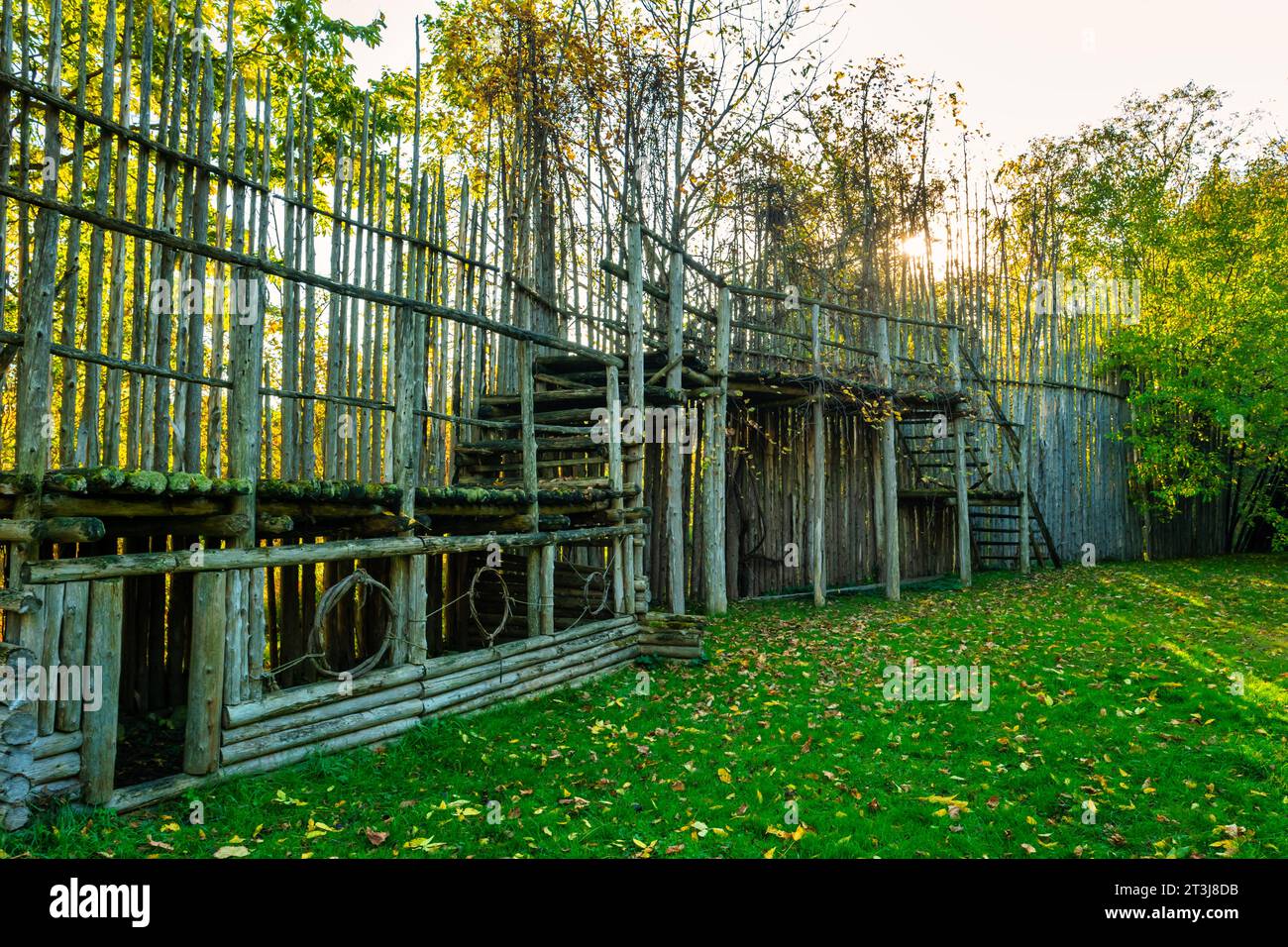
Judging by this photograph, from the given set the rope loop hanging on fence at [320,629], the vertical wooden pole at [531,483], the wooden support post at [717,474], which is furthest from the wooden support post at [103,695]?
the wooden support post at [717,474]

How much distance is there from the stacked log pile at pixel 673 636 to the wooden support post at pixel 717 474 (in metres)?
1.98

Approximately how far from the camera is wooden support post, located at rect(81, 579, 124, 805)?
408cm

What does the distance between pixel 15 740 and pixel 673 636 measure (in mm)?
5929

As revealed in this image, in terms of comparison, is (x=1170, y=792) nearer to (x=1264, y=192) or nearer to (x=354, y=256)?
(x=354, y=256)

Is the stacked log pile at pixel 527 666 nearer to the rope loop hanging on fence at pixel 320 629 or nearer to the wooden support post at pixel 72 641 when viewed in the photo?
the rope loop hanging on fence at pixel 320 629

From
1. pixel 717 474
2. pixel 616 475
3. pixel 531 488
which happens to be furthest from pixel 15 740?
pixel 717 474

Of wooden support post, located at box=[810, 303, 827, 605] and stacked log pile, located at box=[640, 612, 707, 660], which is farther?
wooden support post, located at box=[810, 303, 827, 605]

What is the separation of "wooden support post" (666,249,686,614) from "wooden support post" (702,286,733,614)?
20.5 inches

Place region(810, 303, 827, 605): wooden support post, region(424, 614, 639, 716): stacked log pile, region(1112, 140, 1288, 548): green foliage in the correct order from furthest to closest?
region(1112, 140, 1288, 548): green foliage → region(810, 303, 827, 605): wooden support post → region(424, 614, 639, 716): stacked log pile

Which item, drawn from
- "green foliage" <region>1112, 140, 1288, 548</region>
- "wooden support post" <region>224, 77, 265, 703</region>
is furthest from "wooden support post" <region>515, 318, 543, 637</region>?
"green foliage" <region>1112, 140, 1288, 548</region>

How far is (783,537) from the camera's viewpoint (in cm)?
1284

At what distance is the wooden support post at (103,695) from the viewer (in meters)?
4.08

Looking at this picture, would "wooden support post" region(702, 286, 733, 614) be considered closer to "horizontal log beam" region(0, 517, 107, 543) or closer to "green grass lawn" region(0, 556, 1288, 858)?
"green grass lawn" region(0, 556, 1288, 858)

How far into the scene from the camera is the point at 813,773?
5258 millimetres
